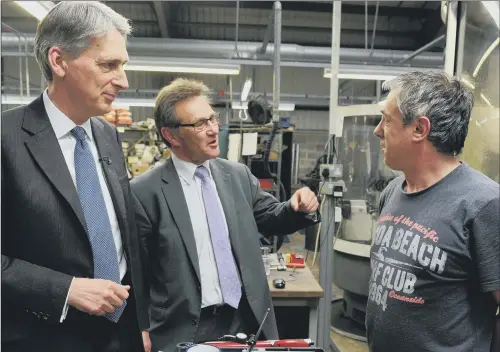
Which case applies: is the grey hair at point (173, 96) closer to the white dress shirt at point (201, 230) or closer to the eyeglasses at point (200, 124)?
the eyeglasses at point (200, 124)

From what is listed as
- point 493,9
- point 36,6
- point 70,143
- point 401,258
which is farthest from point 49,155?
point 36,6

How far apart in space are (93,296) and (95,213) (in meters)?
0.23

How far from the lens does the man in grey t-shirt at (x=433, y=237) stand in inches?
41.9

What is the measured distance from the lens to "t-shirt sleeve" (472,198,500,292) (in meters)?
1.02

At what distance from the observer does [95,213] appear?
41.7 inches

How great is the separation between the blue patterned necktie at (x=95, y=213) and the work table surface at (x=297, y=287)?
40.4 inches

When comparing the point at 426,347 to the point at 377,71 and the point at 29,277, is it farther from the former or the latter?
the point at 377,71

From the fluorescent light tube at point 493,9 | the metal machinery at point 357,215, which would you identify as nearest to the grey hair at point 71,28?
the fluorescent light tube at point 493,9

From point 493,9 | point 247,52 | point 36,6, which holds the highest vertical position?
point 247,52

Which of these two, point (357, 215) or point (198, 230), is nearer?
point (198, 230)

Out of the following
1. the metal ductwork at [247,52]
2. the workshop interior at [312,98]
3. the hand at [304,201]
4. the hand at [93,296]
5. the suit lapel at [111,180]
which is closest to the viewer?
the hand at [93,296]

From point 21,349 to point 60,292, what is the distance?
217mm

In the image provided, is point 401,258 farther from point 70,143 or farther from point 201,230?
point 70,143

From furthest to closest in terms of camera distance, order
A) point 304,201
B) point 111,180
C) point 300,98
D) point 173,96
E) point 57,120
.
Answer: point 300,98 → point 173,96 → point 304,201 → point 111,180 → point 57,120
